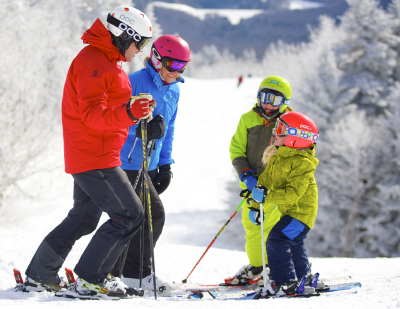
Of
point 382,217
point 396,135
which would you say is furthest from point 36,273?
point 396,135

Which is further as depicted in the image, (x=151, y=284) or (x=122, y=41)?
(x=151, y=284)

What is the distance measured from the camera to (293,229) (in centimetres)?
340

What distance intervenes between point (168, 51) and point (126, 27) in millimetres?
685

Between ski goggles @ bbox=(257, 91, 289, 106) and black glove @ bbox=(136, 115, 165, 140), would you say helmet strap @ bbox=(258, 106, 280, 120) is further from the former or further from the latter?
black glove @ bbox=(136, 115, 165, 140)

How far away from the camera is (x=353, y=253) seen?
1767 centimetres

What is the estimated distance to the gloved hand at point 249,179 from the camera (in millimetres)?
3744

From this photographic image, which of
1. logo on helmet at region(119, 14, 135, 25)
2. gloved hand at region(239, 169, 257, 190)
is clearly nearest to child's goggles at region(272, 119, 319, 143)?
gloved hand at region(239, 169, 257, 190)

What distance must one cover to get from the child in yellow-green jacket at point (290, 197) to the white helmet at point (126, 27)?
1.56 m

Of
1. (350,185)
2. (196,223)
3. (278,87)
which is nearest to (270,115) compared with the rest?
(278,87)

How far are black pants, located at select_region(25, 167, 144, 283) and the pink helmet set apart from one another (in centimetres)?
119

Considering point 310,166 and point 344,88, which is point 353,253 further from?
point 310,166

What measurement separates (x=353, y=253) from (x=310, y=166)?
16319 mm

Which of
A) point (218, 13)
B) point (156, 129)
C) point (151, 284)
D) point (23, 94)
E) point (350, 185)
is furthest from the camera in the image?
point (218, 13)

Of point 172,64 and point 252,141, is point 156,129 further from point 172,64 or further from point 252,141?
point 252,141
